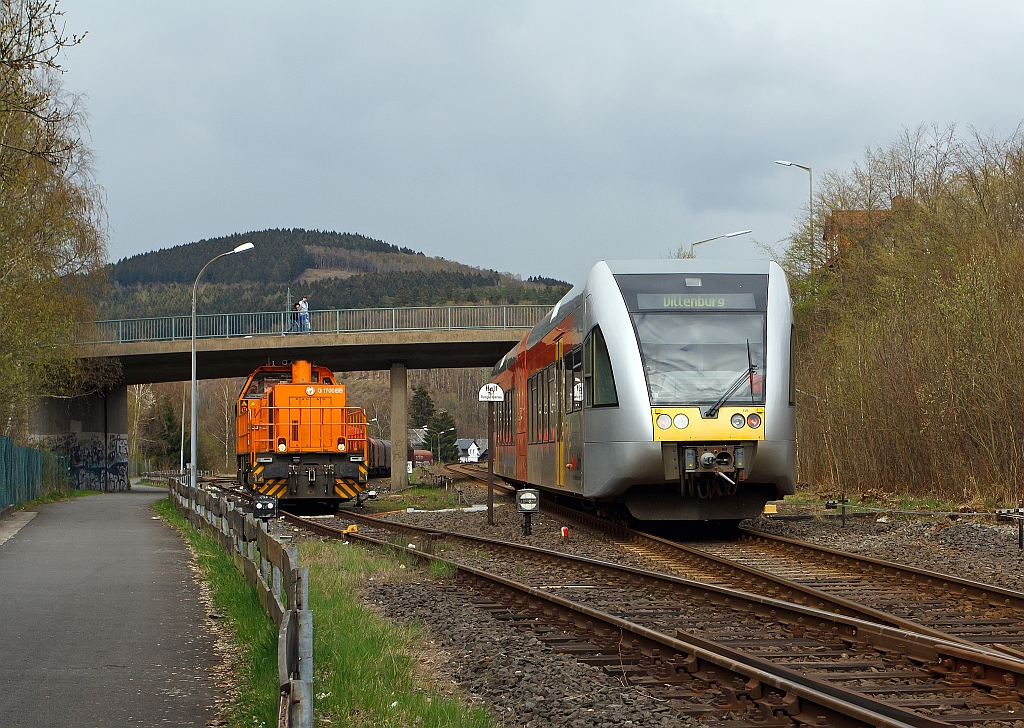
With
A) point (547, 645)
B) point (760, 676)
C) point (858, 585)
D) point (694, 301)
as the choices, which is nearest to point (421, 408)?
point (694, 301)

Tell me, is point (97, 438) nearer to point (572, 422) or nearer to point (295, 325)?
point (295, 325)

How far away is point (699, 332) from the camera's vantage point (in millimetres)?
15070

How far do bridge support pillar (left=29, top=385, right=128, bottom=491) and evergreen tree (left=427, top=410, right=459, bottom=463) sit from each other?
2515 inches

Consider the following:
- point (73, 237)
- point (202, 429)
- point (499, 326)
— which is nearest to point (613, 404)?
point (73, 237)

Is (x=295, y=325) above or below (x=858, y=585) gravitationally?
above

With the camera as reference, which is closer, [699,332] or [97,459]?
[699,332]

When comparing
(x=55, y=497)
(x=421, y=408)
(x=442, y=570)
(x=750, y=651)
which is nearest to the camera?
(x=750, y=651)

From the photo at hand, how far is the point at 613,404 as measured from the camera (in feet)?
48.8

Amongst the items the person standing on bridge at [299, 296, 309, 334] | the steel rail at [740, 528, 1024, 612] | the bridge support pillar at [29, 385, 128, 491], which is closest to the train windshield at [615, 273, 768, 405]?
the steel rail at [740, 528, 1024, 612]

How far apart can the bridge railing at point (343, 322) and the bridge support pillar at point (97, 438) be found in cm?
775

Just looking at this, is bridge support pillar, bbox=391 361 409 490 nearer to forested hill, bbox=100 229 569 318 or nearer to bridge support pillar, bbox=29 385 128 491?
bridge support pillar, bbox=29 385 128 491

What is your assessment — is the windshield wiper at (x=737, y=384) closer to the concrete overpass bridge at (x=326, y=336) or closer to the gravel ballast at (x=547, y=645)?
the gravel ballast at (x=547, y=645)

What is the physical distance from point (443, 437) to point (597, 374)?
4047 inches

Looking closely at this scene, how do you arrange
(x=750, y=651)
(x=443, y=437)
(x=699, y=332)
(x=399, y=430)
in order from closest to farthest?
(x=750, y=651) < (x=699, y=332) < (x=399, y=430) < (x=443, y=437)
